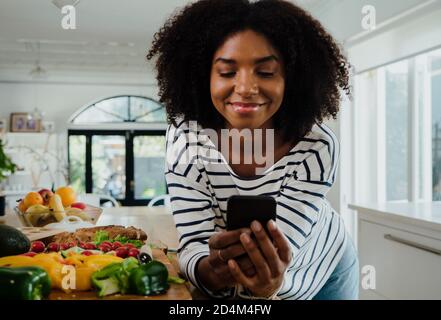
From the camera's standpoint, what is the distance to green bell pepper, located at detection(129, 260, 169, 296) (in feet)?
2.08

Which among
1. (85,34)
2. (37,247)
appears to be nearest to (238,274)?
(37,247)

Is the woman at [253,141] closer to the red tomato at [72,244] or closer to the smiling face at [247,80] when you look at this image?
the smiling face at [247,80]

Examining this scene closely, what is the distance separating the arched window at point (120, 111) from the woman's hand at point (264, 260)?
22.3ft

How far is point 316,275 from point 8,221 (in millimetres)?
1309

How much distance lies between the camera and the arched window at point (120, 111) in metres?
7.20

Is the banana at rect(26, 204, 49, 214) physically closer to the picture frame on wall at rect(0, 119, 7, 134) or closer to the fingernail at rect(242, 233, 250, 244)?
the fingernail at rect(242, 233, 250, 244)

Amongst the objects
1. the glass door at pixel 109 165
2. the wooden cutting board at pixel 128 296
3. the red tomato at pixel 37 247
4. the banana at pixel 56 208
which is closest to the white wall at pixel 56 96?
the glass door at pixel 109 165

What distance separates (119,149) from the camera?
739 cm

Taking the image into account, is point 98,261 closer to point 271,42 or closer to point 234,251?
point 234,251

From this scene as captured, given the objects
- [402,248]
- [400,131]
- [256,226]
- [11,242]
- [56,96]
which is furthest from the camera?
[56,96]

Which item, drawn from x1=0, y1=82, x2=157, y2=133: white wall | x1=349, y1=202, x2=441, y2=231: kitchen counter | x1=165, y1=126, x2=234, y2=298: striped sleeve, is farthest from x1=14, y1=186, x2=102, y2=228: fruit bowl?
x1=0, y1=82, x2=157, y2=133: white wall

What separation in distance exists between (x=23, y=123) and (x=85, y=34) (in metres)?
2.77

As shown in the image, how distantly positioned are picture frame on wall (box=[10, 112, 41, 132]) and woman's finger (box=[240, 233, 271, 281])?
6.72 m
